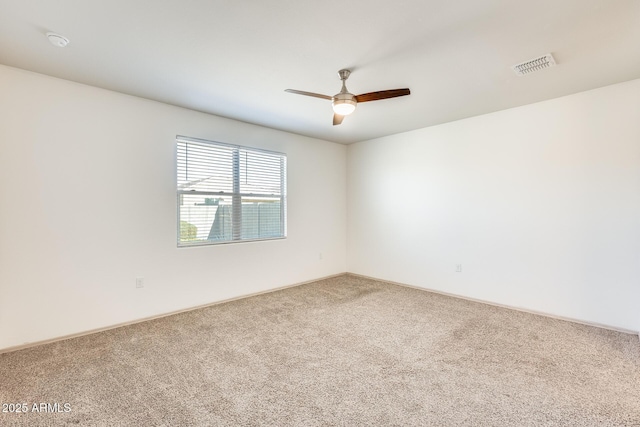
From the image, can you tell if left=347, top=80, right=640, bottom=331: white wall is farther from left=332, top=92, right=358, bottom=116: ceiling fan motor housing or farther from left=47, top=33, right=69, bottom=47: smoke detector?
left=47, top=33, right=69, bottom=47: smoke detector

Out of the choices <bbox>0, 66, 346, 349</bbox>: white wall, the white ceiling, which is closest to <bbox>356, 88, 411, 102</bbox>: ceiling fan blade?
the white ceiling

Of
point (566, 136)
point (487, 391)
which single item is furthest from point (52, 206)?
point (566, 136)

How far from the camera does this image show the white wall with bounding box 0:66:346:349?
2646 mm

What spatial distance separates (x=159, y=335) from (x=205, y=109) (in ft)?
8.88

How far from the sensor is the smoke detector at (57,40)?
211 centimetres

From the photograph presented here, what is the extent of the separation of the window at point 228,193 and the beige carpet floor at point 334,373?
115 cm

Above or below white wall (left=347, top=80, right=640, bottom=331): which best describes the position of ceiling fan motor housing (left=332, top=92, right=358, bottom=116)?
above

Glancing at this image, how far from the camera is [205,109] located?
12.2ft

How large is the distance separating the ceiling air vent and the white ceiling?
0.22 ft

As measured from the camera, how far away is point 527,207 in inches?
143

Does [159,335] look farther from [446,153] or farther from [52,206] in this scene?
[446,153]

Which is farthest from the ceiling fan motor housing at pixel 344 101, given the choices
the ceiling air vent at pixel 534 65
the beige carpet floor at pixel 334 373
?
the beige carpet floor at pixel 334 373

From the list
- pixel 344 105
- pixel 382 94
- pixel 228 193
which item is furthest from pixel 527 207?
pixel 228 193

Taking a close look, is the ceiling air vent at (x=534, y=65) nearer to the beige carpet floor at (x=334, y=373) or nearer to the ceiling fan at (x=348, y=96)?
the ceiling fan at (x=348, y=96)
